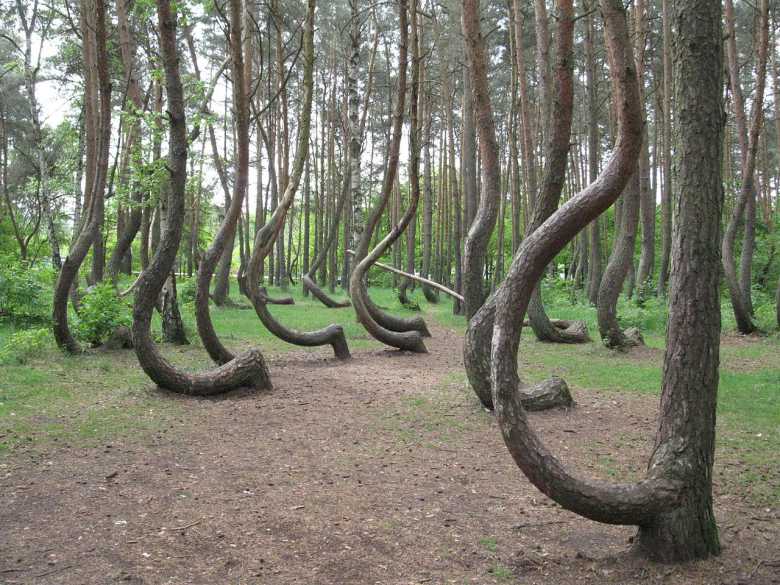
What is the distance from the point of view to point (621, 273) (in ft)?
36.4

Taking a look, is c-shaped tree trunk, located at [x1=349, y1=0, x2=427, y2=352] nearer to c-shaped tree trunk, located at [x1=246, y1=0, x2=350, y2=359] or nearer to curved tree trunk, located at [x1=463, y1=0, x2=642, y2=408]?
c-shaped tree trunk, located at [x1=246, y1=0, x2=350, y2=359]

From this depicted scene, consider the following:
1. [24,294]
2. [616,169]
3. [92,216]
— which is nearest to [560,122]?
[616,169]

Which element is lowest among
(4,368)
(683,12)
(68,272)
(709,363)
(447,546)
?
(447,546)

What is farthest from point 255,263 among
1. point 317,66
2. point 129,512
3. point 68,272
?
point 317,66

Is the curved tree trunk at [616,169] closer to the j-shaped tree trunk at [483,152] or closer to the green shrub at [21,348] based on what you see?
the j-shaped tree trunk at [483,152]

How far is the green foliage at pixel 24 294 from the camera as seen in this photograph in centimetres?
1045

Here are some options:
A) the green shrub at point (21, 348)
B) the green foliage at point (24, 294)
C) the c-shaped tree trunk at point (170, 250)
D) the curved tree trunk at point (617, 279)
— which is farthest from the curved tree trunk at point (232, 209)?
the curved tree trunk at point (617, 279)

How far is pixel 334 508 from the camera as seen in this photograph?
429 centimetres

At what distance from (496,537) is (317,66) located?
85.6 ft

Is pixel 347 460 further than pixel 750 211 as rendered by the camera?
No

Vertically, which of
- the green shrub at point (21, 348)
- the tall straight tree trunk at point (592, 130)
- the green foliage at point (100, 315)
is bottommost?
the green shrub at point (21, 348)

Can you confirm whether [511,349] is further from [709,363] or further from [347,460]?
[347,460]

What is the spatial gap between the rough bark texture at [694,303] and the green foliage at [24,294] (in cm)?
1037

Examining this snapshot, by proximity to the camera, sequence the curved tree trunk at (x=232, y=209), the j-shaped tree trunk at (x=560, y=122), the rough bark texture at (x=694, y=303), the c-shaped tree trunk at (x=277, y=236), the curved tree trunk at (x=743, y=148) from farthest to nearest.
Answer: the curved tree trunk at (x=743, y=148)
the c-shaped tree trunk at (x=277, y=236)
the curved tree trunk at (x=232, y=209)
the j-shaped tree trunk at (x=560, y=122)
the rough bark texture at (x=694, y=303)
